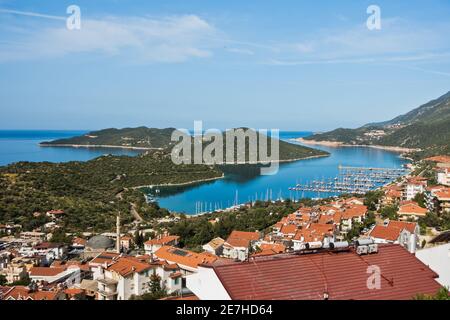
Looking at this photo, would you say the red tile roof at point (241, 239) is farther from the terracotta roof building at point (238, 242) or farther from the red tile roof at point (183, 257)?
the red tile roof at point (183, 257)

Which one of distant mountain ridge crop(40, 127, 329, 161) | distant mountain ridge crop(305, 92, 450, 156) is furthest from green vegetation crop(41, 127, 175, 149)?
distant mountain ridge crop(305, 92, 450, 156)

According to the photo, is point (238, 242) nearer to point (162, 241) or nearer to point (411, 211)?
point (162, 241)

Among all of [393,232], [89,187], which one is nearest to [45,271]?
[393,232]

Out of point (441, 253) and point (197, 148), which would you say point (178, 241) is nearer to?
point (441, 253)

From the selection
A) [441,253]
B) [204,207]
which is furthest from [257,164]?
[441,253]

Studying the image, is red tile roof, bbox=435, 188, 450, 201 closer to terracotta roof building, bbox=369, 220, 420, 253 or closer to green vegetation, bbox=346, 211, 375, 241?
green vegetation, bbox=346, 211, 375, 241
